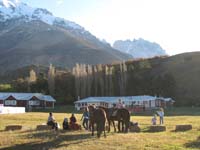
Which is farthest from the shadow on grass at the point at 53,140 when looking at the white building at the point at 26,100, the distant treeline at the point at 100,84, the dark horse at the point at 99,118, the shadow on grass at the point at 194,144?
the distant treeline at the point at 100,84

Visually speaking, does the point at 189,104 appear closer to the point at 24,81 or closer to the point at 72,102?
the point at 72,102

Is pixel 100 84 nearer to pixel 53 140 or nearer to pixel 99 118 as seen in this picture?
pixel 99 118

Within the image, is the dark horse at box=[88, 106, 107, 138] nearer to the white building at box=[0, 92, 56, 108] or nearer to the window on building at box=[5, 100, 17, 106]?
the white building at box=[0, 92, 56, 108]

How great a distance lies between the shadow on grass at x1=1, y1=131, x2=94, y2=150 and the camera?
1048 inches

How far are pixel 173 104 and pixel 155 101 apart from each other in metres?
7.95

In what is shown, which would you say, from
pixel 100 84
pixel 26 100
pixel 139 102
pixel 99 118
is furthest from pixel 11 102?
pixel 99 118

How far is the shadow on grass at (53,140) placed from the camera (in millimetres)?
26609

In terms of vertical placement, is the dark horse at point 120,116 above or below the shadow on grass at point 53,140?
above

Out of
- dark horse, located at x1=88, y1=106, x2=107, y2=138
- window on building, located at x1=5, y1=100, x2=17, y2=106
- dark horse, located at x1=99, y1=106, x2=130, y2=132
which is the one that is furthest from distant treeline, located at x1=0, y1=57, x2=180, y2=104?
dark horse, located at x1=88, y1=106, x2=107, y2=138

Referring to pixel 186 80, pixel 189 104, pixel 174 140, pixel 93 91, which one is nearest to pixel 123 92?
pixel 93 91

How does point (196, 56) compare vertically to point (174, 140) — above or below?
above

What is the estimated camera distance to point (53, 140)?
28.8 metres

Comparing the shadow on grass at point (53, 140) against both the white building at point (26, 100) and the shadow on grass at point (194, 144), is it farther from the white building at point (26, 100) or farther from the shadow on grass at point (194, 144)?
the white building at point (26, 100)

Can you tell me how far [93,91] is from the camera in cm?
15500
